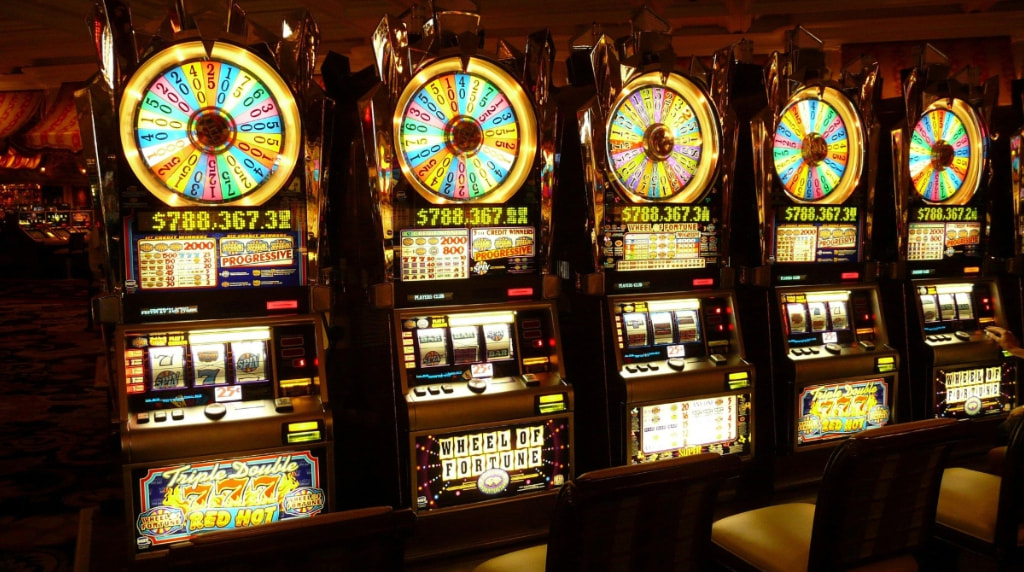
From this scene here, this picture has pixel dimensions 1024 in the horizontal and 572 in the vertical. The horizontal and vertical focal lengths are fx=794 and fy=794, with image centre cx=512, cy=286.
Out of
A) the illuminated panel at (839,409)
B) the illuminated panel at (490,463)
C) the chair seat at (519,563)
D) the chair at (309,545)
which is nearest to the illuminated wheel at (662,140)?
the illuminated panel at (490,463)

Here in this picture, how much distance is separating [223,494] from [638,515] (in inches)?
72.8

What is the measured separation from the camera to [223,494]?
10.3 ft

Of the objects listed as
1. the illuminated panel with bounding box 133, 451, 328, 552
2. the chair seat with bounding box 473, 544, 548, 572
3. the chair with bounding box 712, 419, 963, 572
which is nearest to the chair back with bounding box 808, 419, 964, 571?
the chair with bounding box 712, 419, 963, 572

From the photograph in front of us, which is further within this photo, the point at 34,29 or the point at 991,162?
the point at 34,29

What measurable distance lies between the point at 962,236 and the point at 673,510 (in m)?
4.13

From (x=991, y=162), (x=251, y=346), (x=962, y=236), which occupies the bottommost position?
(x=251, y=346)

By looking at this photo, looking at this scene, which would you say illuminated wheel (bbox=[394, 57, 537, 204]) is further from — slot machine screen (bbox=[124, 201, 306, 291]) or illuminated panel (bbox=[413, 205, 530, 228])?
slot machine screen (bbox=[124, 201, 306, 291])

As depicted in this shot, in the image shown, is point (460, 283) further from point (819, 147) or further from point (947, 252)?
point (947, 252)

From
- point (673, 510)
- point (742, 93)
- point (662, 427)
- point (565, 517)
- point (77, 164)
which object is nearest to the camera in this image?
point (565, 517)

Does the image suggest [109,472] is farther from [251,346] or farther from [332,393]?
[251,346]

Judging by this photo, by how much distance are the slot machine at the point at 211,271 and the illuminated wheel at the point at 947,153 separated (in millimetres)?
3745

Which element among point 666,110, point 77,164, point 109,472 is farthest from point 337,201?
point 77,164

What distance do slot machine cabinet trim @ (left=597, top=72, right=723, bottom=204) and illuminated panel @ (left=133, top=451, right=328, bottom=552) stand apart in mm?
1997

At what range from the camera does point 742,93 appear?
4844mm
